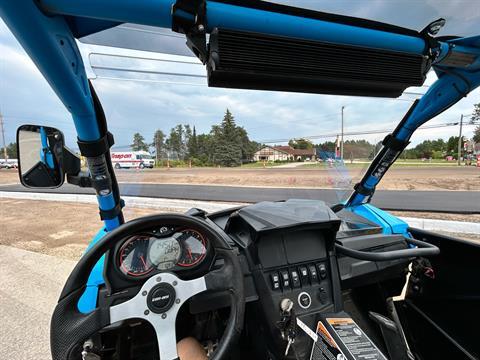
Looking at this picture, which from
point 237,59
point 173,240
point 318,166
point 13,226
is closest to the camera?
point 237,59

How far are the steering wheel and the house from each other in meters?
1.19

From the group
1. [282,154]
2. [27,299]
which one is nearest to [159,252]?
[282,154]

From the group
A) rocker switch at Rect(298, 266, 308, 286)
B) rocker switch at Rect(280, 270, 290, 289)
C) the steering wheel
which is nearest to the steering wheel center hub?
the steering wheel

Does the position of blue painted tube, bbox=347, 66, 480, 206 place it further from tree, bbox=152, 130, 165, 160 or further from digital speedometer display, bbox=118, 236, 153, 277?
digital speedometer display, bbox=118, 236, 153, 277

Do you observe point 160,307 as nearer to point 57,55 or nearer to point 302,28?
point 57,55

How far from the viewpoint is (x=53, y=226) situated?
258 inches

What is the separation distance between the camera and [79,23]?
123cm

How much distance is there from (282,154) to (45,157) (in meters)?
1.74

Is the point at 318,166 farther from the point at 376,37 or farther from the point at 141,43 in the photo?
the point at 141,43

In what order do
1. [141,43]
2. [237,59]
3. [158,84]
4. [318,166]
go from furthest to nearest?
[318,166]
[158,84]
[141,43]
[237,59]

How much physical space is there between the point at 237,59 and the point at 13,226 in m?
8.24

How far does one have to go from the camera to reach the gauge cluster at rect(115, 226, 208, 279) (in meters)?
1.23

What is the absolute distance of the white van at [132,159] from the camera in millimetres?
1817

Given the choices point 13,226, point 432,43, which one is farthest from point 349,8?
point 13,226
